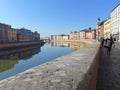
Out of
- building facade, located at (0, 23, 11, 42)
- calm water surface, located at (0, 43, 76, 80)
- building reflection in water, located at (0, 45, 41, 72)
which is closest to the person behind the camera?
calm water surface, located at (0, 43, 76, 80)

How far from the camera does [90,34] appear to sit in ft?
518

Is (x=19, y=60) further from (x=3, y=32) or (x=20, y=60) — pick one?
(x=3, y=32)

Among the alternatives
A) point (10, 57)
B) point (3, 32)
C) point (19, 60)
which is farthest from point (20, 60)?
point (3, 32)

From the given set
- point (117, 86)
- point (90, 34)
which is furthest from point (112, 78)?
point (90, 34)

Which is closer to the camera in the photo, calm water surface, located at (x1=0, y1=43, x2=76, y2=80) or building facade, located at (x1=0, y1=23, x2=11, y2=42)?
calm water surface, located at (x1=0, y1=43, x2=76, y2=80)

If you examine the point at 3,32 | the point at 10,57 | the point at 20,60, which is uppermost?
the point at 3,32

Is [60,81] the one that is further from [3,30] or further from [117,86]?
[3,30]

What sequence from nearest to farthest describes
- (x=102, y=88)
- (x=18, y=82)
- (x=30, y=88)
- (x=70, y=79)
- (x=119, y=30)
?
(x=30, y=88) < (x=18, y=82) < (x=70, y=79) < (x=102, y=88) < (x=119, y=30)

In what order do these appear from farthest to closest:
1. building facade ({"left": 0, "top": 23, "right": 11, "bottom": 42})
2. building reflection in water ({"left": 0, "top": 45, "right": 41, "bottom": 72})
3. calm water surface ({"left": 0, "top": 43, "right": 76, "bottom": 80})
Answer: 1. building facade ({"left": 0, "top": 23, "right": 11, "bottom": 42})
2. building reflection in water ({"left": 0, "top": 45, "right": 41, "bottom": 72})
3. calm water surface ({"left": 0, "top": 43, "right": 76, "bottom": 80})

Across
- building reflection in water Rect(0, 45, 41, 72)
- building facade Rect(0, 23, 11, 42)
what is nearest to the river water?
building reflection in water Rect(0, 45, 41, 72)

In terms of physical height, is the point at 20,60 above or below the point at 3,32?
below

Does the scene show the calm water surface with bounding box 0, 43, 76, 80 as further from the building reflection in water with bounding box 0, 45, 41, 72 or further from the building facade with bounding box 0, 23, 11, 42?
the building facade with bounding box 0, 23, 11, 42

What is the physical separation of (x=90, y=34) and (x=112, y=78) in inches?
5936

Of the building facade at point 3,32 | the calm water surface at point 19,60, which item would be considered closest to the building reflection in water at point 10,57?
the calm water surface at point 19,60
